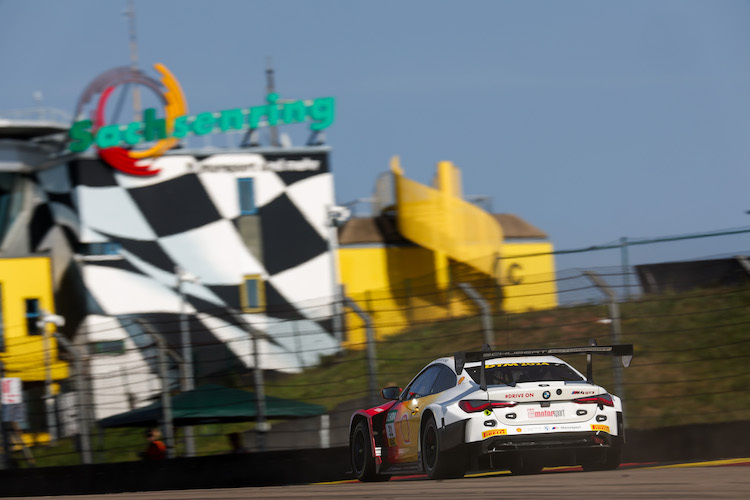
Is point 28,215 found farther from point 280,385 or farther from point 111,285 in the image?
point 280,385

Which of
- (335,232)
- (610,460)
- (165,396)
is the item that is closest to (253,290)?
(335,232)

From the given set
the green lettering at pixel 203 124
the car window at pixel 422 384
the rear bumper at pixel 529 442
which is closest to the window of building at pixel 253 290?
the green lettering at pixel 203 124

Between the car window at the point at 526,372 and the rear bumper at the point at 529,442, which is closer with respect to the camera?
the rear bumper at the point at 529,442

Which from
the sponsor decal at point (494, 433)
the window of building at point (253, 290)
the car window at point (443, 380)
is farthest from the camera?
the window of building at point (253, 290)

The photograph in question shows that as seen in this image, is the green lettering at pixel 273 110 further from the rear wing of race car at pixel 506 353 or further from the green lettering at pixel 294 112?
the rear wing of race car at pixel 506 353

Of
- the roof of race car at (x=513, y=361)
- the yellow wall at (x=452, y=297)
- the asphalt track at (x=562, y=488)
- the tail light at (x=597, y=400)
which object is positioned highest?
the yellow wall at (x=452, y=297)

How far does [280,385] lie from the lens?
1395 centimetres

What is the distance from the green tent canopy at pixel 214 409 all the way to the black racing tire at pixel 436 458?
4929mm

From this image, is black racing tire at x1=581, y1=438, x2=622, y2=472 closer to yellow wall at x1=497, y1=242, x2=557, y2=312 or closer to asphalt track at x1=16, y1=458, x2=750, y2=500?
asphalt track at x1=16, y1=458, x2=750, y2=500

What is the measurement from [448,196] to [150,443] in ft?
67.7

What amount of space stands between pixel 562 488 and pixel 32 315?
2914 centimetres

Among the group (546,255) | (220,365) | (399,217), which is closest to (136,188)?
(399,217)

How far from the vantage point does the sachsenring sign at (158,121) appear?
33.9 metres

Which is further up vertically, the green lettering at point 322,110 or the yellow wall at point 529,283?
the green lettering at point 322,110
